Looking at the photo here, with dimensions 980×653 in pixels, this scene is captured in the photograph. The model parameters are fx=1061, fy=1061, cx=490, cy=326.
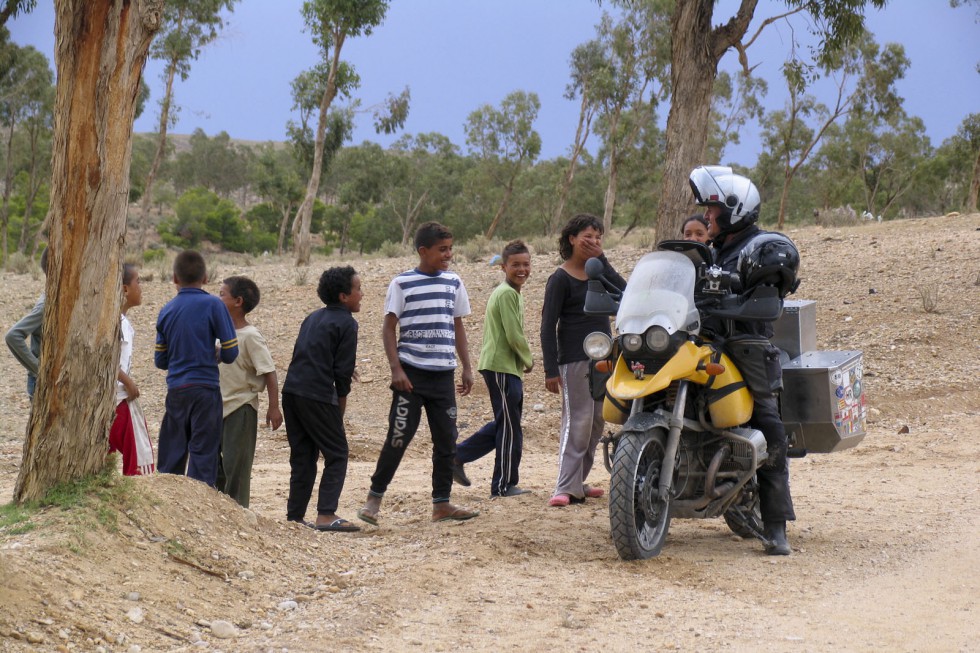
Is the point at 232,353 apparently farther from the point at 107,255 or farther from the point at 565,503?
the point at 565,503

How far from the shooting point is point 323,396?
6.26 meters

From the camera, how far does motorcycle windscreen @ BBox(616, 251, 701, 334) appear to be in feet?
17.4

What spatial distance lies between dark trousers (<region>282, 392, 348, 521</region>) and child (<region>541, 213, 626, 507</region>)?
1.50 metres

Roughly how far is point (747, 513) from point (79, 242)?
12.3 ft

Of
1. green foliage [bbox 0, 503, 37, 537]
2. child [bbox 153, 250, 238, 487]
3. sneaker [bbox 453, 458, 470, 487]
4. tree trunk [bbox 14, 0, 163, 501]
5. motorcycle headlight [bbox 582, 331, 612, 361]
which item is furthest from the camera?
sneaker [bbox 453, 458, 470, 487]

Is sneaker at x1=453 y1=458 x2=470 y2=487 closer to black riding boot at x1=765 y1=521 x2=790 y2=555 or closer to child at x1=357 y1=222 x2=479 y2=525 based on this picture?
child at x1=357 y1=222 x2=479 y2=525

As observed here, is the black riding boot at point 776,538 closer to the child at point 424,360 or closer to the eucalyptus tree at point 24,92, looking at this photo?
the child at point 424,360

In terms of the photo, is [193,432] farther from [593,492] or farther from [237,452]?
[593,492]

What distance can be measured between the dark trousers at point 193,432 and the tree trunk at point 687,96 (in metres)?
8.05

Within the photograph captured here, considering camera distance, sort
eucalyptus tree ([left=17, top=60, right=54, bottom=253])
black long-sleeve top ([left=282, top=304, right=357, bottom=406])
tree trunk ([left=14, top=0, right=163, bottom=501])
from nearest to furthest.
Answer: tree trunk ([left=14, top=0, right=163, bottom=501])
black long-sleeve top ([left=282, top=304, right=357, bottom=406])
eucalyptus tree ([left=17, top=60, right=54, bottom=253])

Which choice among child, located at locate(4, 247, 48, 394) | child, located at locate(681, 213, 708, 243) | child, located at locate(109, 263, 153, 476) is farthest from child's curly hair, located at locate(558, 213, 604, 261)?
child, located at locate(4, 247, 48, 394)

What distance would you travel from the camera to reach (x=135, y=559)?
4.31 m

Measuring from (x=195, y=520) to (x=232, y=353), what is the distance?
1453 mm

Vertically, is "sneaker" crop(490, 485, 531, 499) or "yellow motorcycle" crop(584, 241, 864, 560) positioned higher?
"yellow motorcycle" crop(584, 241, 864, 560)
